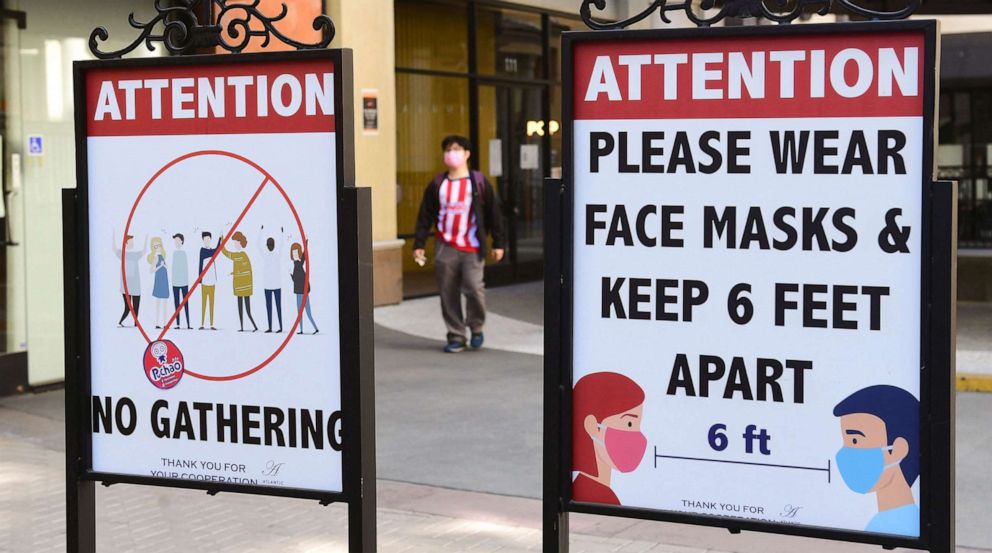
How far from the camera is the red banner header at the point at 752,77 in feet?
11.4

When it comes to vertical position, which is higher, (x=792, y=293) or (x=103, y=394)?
(x=792, y=293)

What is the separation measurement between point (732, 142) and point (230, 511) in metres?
3.95

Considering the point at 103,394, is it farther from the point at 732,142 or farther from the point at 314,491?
the point at 732,142

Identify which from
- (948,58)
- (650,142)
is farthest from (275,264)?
(948,58)

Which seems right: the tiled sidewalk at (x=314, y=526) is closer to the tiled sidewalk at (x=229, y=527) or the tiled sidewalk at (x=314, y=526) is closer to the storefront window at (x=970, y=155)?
the tiled sidewalk at (x=229, y=527)

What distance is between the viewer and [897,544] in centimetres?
350

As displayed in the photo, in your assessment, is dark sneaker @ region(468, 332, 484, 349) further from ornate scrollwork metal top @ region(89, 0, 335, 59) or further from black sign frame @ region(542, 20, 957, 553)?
black sign frame @ region(542, 20, 957, 553)

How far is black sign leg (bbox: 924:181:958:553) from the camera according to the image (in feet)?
11.2

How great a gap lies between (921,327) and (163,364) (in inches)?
93.5

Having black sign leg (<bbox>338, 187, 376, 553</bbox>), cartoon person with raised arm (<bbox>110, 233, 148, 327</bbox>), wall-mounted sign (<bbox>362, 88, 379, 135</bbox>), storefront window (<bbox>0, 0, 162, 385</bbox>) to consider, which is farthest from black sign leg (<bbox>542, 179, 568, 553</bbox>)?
wall-mounted sign (<bbox>362, 88, 379, 135</bbox>)

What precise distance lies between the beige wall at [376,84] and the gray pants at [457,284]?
311 centimetres

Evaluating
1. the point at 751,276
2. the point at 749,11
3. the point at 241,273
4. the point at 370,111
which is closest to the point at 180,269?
the point at 241,273

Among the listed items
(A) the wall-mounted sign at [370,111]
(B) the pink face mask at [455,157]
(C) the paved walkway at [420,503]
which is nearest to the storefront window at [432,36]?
(A) the wall-mounted sign at [370,111]

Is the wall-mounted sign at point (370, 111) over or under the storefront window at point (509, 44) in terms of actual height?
under
